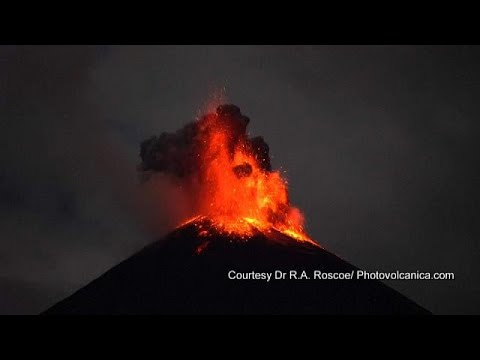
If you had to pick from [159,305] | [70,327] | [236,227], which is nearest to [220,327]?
[70,327]

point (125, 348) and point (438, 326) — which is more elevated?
point (438, 326)

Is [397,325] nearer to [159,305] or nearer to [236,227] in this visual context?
[159,305]

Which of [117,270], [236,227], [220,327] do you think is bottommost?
[220,327]

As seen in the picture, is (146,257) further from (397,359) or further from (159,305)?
(397,359)

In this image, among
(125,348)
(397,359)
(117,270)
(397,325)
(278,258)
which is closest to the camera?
(397,359)

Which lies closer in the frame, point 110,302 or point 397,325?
point 397,325

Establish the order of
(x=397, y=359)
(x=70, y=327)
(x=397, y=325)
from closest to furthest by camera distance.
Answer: (x=397, y=359) → (x=70, y=327) → (x=397, y=325)

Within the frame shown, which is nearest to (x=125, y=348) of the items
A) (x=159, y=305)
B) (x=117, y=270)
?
(x=159, y=305)
